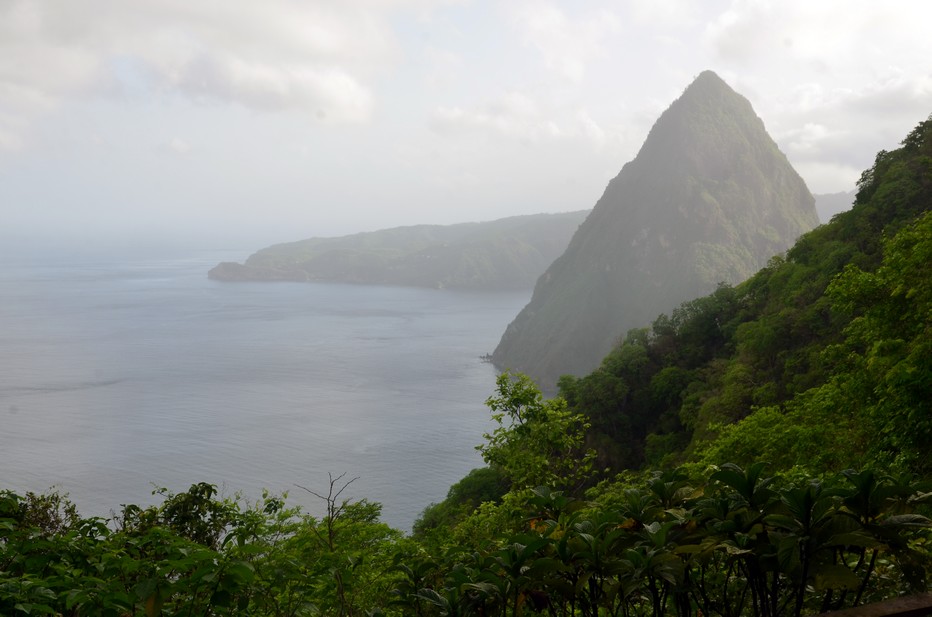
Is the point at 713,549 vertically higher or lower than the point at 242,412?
higher

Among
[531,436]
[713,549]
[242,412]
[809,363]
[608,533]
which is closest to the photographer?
[713,549]

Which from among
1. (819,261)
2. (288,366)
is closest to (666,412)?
(819,261)

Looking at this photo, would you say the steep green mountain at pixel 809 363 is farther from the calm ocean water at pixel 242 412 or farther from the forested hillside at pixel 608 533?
the calm ocean water at pixel 242 412

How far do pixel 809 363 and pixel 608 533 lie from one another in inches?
1495

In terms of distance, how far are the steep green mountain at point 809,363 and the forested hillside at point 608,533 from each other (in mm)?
89

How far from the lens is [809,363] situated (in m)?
37.4

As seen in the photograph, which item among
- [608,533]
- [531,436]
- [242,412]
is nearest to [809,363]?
[531,436]

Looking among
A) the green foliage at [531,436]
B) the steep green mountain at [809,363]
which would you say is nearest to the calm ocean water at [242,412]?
the steep green mountain at [809,363]

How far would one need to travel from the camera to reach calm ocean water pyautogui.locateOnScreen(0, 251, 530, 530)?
3440 inches

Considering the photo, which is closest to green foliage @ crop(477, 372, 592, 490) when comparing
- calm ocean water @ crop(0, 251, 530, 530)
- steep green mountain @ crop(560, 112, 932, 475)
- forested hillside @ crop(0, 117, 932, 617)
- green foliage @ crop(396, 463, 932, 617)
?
forested hillside @ crop(0, 117, 932, 617)

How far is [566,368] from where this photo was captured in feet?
540

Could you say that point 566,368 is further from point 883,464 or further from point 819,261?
point 883,464

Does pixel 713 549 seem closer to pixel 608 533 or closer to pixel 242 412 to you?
pixel 608 533

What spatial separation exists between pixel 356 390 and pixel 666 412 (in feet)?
278
